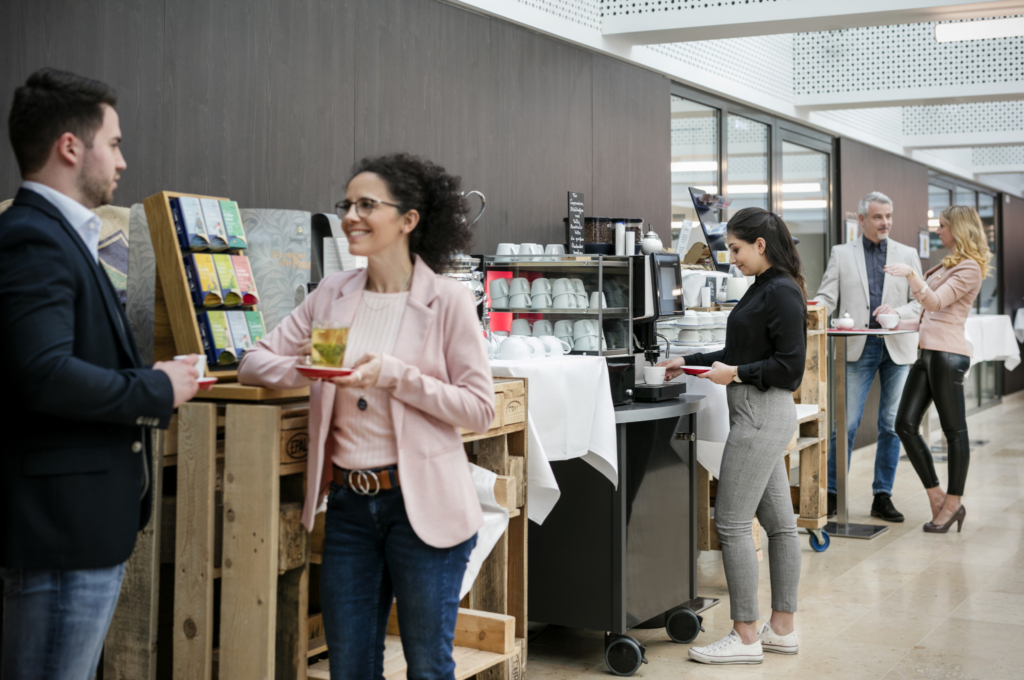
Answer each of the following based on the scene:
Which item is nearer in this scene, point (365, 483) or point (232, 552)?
point (365, 483)

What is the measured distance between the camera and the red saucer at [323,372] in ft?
6.33

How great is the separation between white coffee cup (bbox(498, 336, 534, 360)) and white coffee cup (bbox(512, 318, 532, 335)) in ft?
1.53

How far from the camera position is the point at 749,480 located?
3584 millimetres

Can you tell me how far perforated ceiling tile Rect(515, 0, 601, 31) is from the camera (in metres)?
5.19

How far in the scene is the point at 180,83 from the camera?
11.0 feet

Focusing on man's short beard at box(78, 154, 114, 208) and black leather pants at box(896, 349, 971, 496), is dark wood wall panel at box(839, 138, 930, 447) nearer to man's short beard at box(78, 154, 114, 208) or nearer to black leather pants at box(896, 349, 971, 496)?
black leather pants at box(896, 349, 971, 496)

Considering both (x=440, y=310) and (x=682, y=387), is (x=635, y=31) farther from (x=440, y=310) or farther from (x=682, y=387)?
(x=440, y=310)

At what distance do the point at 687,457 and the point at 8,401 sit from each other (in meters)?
2.82

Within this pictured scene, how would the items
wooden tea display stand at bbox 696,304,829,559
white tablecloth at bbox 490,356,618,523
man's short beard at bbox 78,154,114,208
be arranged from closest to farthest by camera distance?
1. man's short beard at bbox 78,154,114,208
2. white tablecloth at bbox 490,356,618,523
3. wooden tea display stand at bbox 696,304,829,559

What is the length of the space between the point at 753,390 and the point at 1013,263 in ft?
44.6

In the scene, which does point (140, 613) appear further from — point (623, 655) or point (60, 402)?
point (623, 655)

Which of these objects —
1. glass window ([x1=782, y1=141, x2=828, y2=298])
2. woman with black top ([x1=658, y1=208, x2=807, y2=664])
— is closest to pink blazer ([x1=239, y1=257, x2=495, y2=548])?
woman with black top ([x1=658, y1=208, x2=807, y2=664])

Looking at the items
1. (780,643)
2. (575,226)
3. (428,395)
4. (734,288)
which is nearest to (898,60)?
(734,288)

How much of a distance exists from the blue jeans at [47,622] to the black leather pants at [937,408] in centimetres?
509
